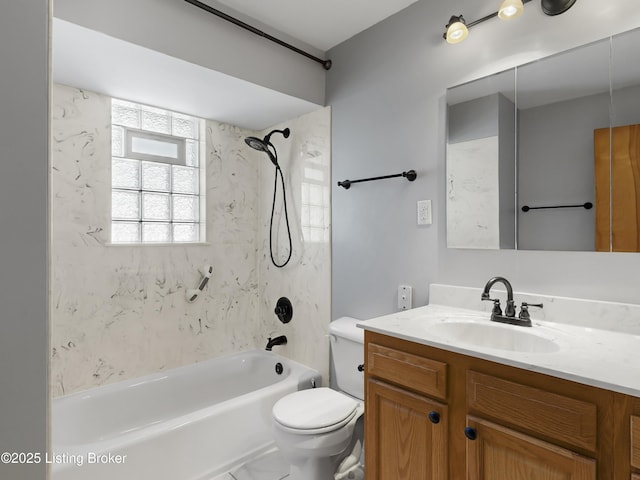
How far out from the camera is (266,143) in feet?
8.13

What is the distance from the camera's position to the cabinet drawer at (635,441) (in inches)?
31.7

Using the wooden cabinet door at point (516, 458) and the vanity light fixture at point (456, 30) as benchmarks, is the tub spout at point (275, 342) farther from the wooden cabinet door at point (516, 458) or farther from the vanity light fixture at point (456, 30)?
the vanity light fixture at point (456, 30)

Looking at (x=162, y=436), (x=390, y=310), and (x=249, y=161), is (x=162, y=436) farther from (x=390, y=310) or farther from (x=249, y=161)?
(x=249, y=161)

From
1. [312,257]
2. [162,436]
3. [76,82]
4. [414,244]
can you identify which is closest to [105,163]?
[76,82]

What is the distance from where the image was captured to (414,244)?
6.15 feet

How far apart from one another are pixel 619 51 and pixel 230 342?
9.20ft

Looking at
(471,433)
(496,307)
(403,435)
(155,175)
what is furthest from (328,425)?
(155,175)

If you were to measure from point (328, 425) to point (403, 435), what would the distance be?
40cm

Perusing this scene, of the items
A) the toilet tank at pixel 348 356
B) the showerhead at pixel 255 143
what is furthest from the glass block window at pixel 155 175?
the toilet tank at pixel 348 356

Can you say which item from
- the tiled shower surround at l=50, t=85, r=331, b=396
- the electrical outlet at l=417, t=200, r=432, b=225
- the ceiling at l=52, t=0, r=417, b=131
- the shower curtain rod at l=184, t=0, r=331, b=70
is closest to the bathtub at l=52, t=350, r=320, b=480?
the tiled shower surround at l=50, t=85, r=331, b=396

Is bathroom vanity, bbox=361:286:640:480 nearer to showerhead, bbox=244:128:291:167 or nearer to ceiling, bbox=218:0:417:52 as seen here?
showerhead, bbox=244:128:291:167

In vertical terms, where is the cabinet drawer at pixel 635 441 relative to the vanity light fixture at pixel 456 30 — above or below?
below

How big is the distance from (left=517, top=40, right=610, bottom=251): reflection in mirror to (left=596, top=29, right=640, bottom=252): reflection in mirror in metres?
0.03

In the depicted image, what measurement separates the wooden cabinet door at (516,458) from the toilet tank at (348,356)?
0.88 meters
